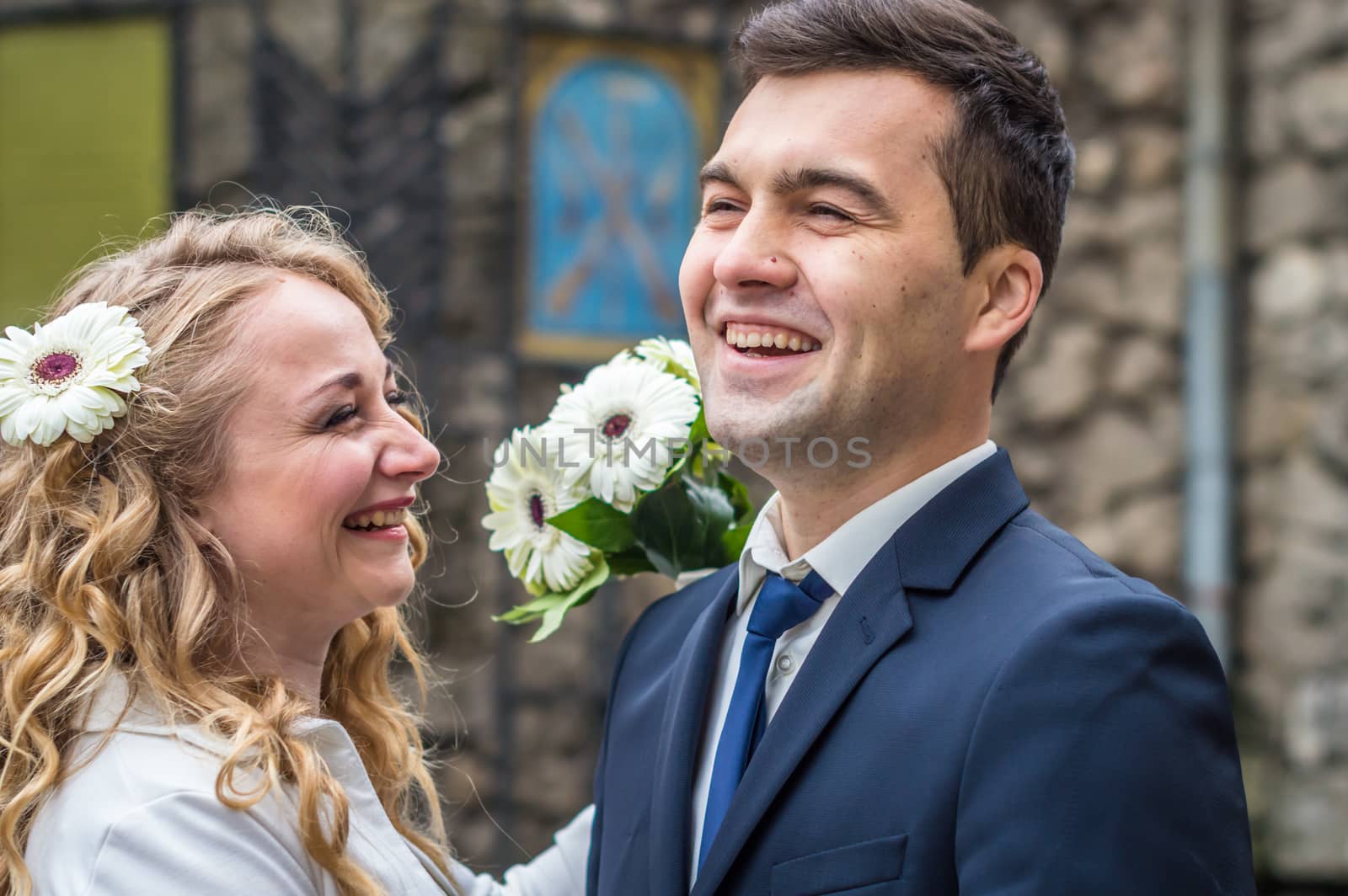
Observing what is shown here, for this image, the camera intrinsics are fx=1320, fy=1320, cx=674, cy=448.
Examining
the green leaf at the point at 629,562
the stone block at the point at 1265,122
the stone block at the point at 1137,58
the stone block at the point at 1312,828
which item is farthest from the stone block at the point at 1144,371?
the green leaf at the point at 629,562

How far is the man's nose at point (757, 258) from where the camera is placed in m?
1.71

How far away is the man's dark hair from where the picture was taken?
172 centimetres

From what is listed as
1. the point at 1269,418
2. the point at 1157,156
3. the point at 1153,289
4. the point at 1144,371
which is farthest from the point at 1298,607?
the point at 1157,156

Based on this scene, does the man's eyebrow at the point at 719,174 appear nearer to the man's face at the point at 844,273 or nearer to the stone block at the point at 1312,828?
the man's face at the point at 844,273

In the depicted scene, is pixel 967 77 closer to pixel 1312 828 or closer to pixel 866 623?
pixel 866 623

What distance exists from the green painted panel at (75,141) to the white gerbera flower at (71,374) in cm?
242

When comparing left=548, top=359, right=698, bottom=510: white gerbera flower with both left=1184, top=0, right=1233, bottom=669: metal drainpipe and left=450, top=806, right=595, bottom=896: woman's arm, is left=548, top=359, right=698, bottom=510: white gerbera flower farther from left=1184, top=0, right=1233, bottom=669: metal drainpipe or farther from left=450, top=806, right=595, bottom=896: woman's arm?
left=1184, top=0, right=1233, bottom=669: metal drainpipe

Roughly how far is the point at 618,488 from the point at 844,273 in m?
0.63

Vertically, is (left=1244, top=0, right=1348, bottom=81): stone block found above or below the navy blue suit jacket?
above

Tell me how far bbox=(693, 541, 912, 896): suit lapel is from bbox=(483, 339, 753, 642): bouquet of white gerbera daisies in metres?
0.54

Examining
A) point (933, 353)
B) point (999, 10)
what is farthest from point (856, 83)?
point (999, 10)

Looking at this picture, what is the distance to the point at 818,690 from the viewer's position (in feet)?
5.26

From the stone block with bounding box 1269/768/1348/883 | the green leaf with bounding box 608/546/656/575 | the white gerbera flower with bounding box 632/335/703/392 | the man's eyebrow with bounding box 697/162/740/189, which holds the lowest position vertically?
the stone block with bounding box 1269/768/1348/883

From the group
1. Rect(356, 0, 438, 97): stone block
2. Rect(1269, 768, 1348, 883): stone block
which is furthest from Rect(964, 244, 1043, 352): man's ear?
Result: Rect(1269, 768, 1348, 883): stone block
